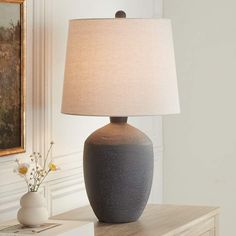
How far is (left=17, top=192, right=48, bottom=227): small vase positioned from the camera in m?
2.31

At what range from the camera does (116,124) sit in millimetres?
2762

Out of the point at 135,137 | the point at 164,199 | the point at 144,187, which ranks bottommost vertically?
the point at 164,199

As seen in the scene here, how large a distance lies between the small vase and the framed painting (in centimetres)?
36

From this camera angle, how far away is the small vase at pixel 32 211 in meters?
2.31

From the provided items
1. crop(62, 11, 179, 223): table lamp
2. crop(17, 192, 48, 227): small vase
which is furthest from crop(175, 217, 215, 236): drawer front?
crop(17, 192, 48, 227): small vase

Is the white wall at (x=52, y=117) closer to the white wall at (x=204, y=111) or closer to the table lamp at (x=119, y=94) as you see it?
the table lamp at (x=119, y=94)

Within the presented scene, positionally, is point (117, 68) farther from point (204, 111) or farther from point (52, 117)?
point (204, 111)

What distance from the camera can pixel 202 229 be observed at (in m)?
2.86

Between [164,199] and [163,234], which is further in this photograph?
[164,199]

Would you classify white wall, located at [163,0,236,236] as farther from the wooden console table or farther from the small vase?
the small vase

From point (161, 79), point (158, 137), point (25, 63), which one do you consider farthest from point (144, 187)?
point (158, 137)

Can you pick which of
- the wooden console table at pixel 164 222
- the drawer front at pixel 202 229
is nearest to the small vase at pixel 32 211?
the wooden console table at pixel 164 222

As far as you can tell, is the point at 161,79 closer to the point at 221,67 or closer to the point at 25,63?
the point at 25,63

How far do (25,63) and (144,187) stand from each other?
633 millimetres
